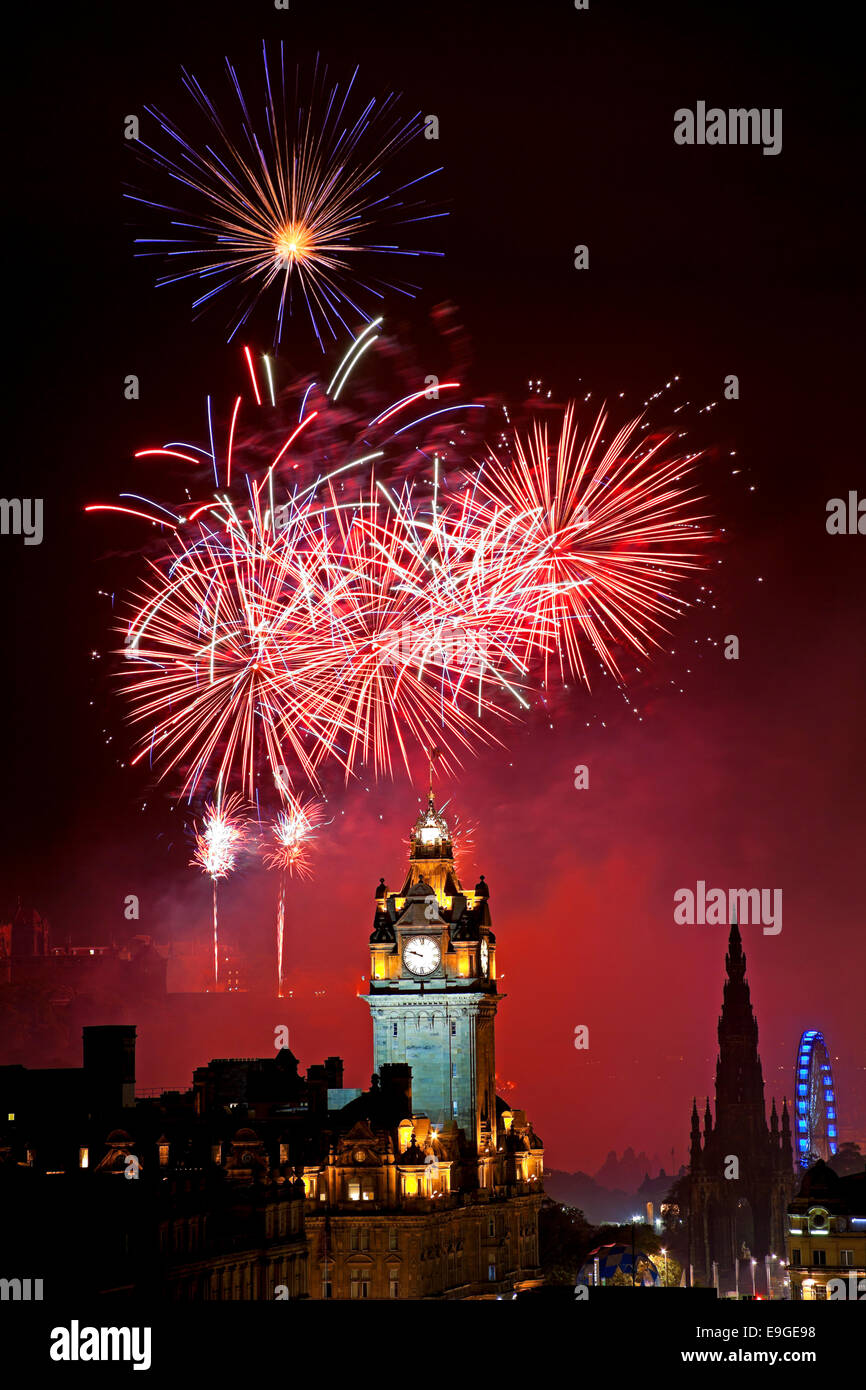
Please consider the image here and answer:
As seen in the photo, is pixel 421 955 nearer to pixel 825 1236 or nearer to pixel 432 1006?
pixel 432 1006

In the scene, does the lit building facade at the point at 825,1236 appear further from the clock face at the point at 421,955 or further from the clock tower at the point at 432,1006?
the clock face at the point at 421,955

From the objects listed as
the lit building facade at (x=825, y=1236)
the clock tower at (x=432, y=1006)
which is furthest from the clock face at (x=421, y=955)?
the lit building facade at (x=825, y=1236)

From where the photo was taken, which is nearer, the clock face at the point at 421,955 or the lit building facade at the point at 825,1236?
the lit building facade at the point at 825,1236

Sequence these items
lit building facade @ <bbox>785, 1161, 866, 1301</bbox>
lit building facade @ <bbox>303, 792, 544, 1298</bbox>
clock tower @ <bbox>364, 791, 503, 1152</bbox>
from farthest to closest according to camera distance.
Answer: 1. clock tower @ <bbox>364, 791, 503, 1152</bbox>
2. lit building facade @ <bbox>785, 1161, 866, 1301</bbox>
3. lit building facade @ <bbox>303, 792, 544, 1298</bbox>

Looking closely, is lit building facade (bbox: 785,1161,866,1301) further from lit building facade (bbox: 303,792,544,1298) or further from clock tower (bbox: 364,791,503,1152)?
clock tower (bbox: 364,791,503,1152)

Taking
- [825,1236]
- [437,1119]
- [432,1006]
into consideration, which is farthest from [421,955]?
[825,1236]

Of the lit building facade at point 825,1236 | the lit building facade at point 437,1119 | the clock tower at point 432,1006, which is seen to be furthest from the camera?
the clock tower at point 432,1006

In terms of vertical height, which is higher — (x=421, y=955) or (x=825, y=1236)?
(x=421, y=955)

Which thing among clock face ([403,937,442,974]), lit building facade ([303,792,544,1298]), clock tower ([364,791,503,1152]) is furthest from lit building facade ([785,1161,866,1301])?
clock face ([403,937,442,974])
